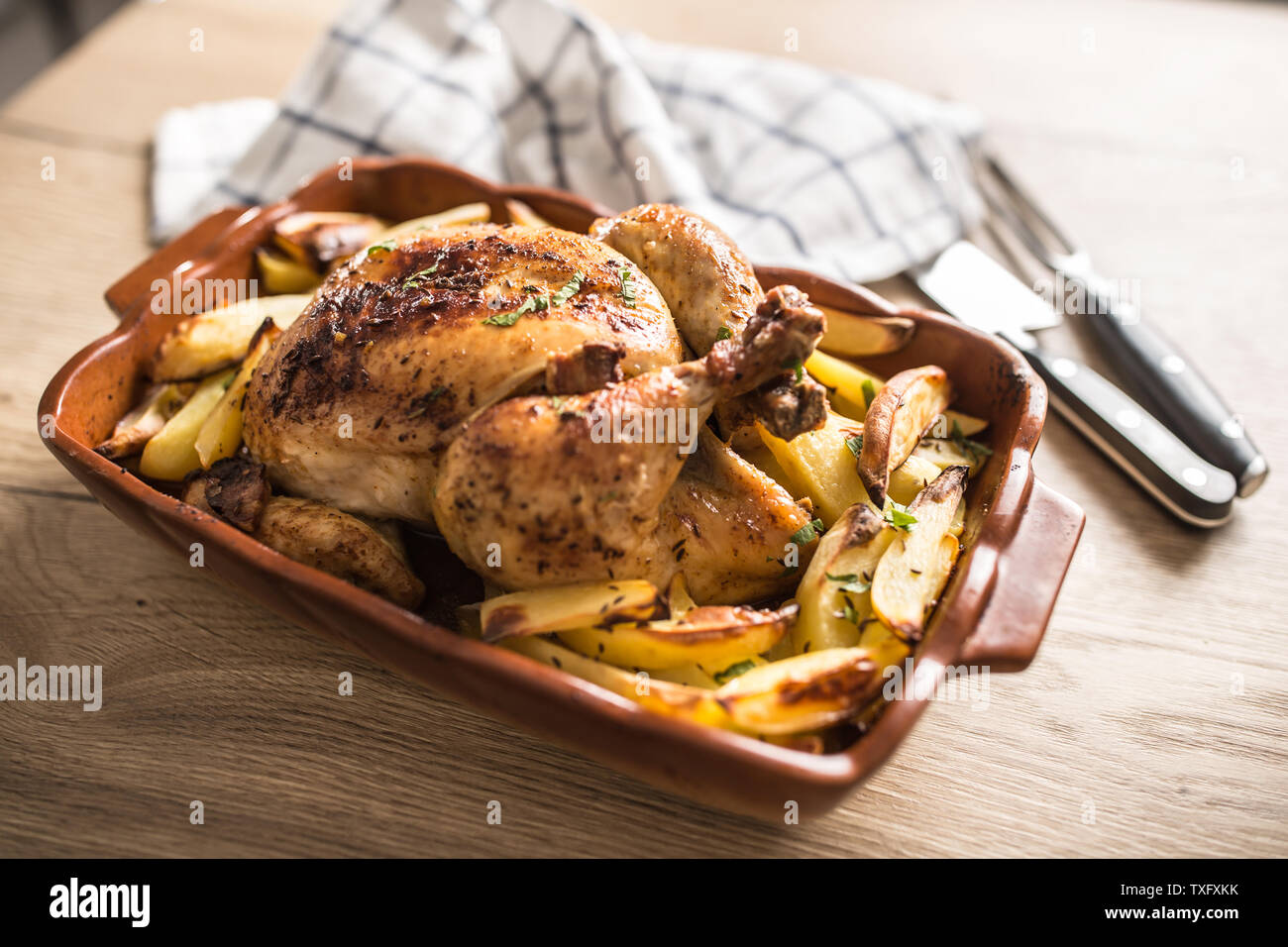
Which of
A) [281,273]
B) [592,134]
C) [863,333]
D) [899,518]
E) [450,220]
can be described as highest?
[592,134]

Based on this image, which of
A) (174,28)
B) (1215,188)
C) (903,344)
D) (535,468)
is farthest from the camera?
(174,28)

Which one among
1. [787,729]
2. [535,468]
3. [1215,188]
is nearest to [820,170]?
[1215,188]

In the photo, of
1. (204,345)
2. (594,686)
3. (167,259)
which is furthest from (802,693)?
(167,259)

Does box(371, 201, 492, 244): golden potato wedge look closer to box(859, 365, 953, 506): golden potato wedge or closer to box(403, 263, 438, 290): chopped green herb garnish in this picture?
box(403, 263, 438, 290): chopped green herb garnish

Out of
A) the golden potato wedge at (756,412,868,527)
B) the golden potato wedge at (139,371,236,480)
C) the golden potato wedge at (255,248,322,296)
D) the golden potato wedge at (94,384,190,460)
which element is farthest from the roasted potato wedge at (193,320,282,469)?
the golden potato wedge at (756,412,868,527)

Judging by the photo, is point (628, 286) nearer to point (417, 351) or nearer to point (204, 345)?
point (417, 351)

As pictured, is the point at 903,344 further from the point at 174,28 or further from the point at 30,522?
the point at 174,28

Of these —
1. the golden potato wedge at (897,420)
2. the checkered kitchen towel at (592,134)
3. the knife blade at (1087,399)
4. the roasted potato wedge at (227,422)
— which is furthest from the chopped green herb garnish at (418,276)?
the knife blade at (1087,399)
